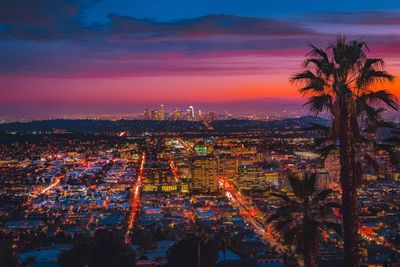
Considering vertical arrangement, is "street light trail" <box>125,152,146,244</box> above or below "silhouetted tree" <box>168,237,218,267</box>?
below

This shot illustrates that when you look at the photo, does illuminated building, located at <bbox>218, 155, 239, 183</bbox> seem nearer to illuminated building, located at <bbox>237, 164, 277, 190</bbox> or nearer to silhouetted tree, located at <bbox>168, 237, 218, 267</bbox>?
illuminated building, located at <bbox>237, 164, 277, 190</bbox>

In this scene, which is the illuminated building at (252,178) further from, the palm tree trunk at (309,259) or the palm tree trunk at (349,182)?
the palm tree trunk at (349,182)

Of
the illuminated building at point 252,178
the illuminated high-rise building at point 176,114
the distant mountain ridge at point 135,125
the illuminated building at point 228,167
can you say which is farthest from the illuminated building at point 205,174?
the illuminated high-rise building at point 176,114

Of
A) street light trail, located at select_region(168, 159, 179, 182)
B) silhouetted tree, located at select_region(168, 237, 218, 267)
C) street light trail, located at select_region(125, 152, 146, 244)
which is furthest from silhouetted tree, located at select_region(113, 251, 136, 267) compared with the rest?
street light trail, located at select_region(168, 159, 179, 182)

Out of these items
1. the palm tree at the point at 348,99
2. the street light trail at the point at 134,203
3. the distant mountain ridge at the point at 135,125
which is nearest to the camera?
the palm tree at the point at 348,99

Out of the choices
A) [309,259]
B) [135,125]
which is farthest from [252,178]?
[135,125]

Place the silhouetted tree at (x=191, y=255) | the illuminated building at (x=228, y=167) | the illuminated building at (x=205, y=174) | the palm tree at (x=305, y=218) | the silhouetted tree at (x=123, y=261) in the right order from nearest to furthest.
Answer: the palm tree at (x=305, y=218) → the silhouetted tree at (x=191, y=255) → the silhouetted tree at (x=123, y=261) → the illuminated building at (x=205, y=174) → the illuminated building at (x=228, y=167)

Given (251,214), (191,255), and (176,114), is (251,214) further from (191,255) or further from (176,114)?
(176,114)
